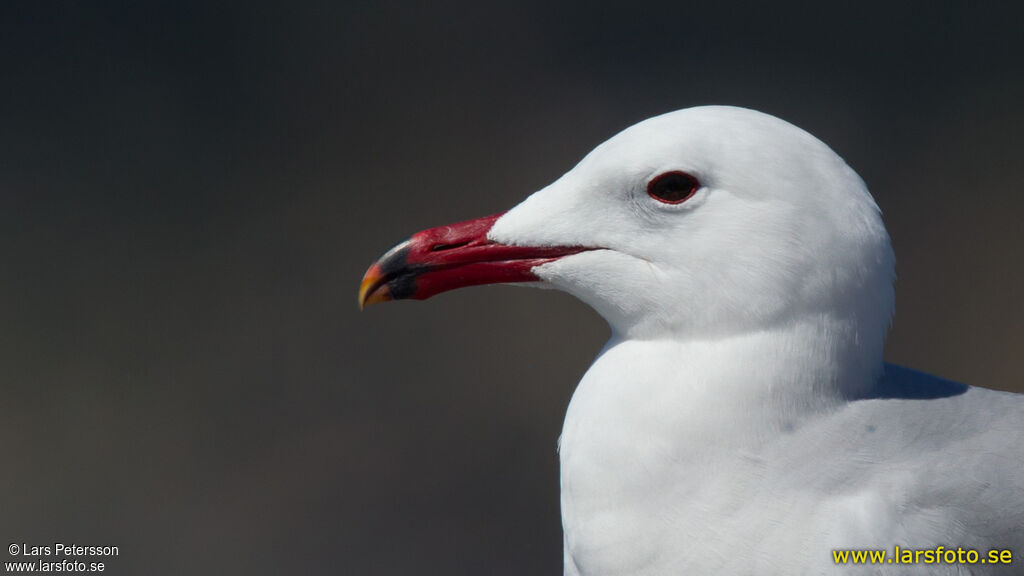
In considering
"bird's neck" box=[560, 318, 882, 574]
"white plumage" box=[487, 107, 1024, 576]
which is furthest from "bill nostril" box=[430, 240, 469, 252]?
"bird's neck" box=[560, 318, 882, 574]

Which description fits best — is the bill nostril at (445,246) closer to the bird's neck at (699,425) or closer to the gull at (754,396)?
the gull at (754,396)

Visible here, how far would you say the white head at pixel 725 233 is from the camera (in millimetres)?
982

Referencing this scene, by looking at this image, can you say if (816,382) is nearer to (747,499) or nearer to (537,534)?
(747,499)

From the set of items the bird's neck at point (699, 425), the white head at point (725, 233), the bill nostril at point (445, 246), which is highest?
the bill nostril at point (445, 246)

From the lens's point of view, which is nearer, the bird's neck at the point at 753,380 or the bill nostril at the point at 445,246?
the bird's neck at the point at 753,380

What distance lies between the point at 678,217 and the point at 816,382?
0.66 feet

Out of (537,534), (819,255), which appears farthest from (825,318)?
(537,534)

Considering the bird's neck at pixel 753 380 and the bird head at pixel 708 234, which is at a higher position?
the bird head at pixel 708 234

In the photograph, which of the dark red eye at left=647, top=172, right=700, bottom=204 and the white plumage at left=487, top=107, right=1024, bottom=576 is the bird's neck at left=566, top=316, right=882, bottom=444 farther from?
the dark red eye at left=647, top=172, right=700, bottom=204

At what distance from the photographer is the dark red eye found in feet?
3.35

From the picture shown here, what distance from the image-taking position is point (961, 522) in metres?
0.94

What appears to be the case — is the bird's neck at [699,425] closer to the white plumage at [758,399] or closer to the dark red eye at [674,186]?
the white plumage at [758,399]

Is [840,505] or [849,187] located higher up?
[849,187]

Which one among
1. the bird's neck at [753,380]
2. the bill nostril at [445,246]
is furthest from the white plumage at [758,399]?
the bill nostril at [445,246]
